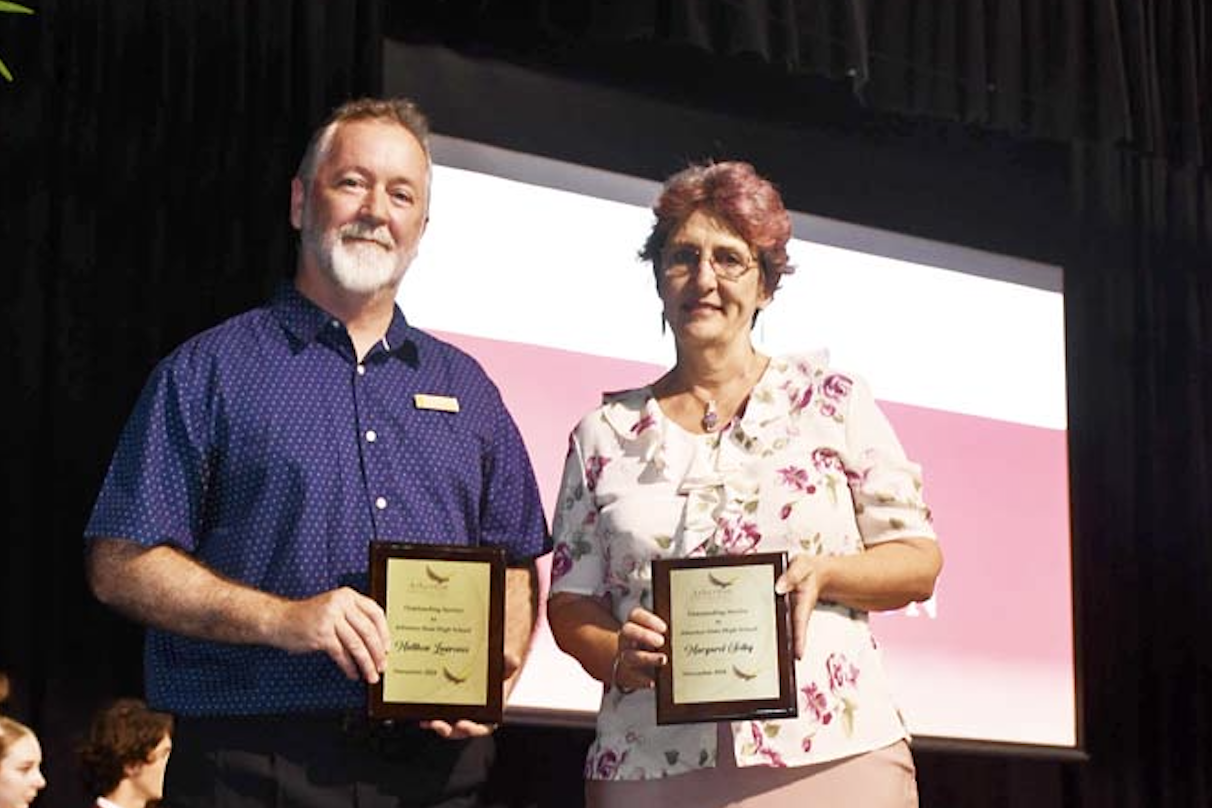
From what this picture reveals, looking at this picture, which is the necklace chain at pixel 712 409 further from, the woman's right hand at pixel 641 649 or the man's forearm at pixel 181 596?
the man's forearm at pixel 181 596

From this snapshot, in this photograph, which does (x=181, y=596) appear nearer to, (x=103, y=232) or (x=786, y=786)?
(x=786, y=786)

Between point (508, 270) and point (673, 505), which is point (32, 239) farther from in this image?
point (673, 505)

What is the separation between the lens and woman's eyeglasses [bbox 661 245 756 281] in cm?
321

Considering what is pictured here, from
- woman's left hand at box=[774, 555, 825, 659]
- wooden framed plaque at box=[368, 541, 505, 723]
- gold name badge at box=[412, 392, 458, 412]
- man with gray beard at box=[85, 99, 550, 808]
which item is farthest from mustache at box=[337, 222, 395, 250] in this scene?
woman's left hand at box=[774, 555, 825, 659]

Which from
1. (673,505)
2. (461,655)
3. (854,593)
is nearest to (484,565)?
(461,655)

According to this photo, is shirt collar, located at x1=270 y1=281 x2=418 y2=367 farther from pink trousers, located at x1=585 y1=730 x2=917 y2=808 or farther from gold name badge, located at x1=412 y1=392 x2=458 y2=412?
pink trousers, located at x1=585 y1=730 x2=917 y2=808

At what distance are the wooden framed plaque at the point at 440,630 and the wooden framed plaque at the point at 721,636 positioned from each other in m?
0.25

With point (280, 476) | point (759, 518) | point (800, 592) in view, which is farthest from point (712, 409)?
point (280, 476)

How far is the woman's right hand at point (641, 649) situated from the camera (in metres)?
2.89

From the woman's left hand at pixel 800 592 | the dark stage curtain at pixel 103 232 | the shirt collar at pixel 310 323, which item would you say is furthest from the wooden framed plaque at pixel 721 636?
the dark stage curtain at pixel 103 232

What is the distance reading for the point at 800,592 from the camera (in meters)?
2.89

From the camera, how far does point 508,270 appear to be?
4438 mm

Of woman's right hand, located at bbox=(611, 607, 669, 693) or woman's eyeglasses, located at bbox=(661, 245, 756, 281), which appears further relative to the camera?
woman's eyeglasses, located at bbox=(661, 245, 756, 281)

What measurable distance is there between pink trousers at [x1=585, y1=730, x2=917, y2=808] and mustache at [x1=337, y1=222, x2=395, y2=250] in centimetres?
89
